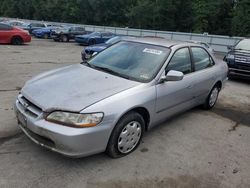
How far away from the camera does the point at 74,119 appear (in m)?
3.04

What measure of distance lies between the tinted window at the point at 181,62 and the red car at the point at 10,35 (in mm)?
14697

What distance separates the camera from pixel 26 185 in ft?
9.62

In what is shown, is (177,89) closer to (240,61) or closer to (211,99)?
(211,99)

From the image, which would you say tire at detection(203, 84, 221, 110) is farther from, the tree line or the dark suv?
the tree line

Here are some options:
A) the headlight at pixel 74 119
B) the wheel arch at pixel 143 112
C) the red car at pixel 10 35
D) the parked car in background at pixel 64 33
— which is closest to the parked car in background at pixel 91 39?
the parked car in background at pixel 64 33

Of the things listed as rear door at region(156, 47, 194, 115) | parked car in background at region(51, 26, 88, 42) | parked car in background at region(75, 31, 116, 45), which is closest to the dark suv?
rear door at region(156, 47, 194, 115)

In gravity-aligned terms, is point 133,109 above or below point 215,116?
above

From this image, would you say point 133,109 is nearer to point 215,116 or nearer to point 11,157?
point 11,157

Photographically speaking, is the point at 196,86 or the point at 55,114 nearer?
the point at 55,114

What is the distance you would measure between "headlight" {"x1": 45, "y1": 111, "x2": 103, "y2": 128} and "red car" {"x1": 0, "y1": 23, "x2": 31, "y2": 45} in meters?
15.3

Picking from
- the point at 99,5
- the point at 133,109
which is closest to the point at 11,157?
the point at 133,109

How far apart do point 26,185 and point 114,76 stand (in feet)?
6.12

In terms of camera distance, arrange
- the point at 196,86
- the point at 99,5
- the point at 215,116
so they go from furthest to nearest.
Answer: the point at 99,5 < the point at 215,116 < the point at 196,86

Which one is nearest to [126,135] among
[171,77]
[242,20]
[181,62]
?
[171,77]
